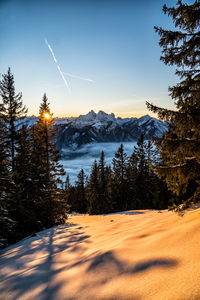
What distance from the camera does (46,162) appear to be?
1589 cm

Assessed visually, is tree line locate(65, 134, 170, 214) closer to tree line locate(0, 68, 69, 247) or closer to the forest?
the forest

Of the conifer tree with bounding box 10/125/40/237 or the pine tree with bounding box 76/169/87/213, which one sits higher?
the conifer tree with bounding box 10/125/40/237

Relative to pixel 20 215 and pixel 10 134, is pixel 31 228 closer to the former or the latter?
A: pixel 20 215

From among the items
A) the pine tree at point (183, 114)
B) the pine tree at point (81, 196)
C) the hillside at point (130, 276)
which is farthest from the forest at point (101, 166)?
the pine tree at point (81, 196)

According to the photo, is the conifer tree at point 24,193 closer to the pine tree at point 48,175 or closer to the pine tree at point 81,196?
the pine tree at point 48,175

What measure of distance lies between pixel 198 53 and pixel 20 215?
16.6 meters

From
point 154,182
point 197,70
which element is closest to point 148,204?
point 154,182

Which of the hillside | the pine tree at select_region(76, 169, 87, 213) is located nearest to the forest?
the hillside

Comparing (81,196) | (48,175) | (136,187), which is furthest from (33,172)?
(81,196)

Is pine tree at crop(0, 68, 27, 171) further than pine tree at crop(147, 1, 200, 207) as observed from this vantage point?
Yes

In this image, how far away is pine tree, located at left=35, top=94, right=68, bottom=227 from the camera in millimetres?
14826

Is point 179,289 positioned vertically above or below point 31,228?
above

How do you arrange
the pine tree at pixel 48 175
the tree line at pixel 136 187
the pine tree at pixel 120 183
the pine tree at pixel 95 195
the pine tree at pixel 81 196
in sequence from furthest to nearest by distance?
the pine tree at pixel 81 196
the pine tree at pixel 120 183
the pine tree at pixel 95 195
the tree line at pixel 136 187
the pine tree at pixel 48 175

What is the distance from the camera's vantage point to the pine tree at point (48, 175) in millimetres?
14826
